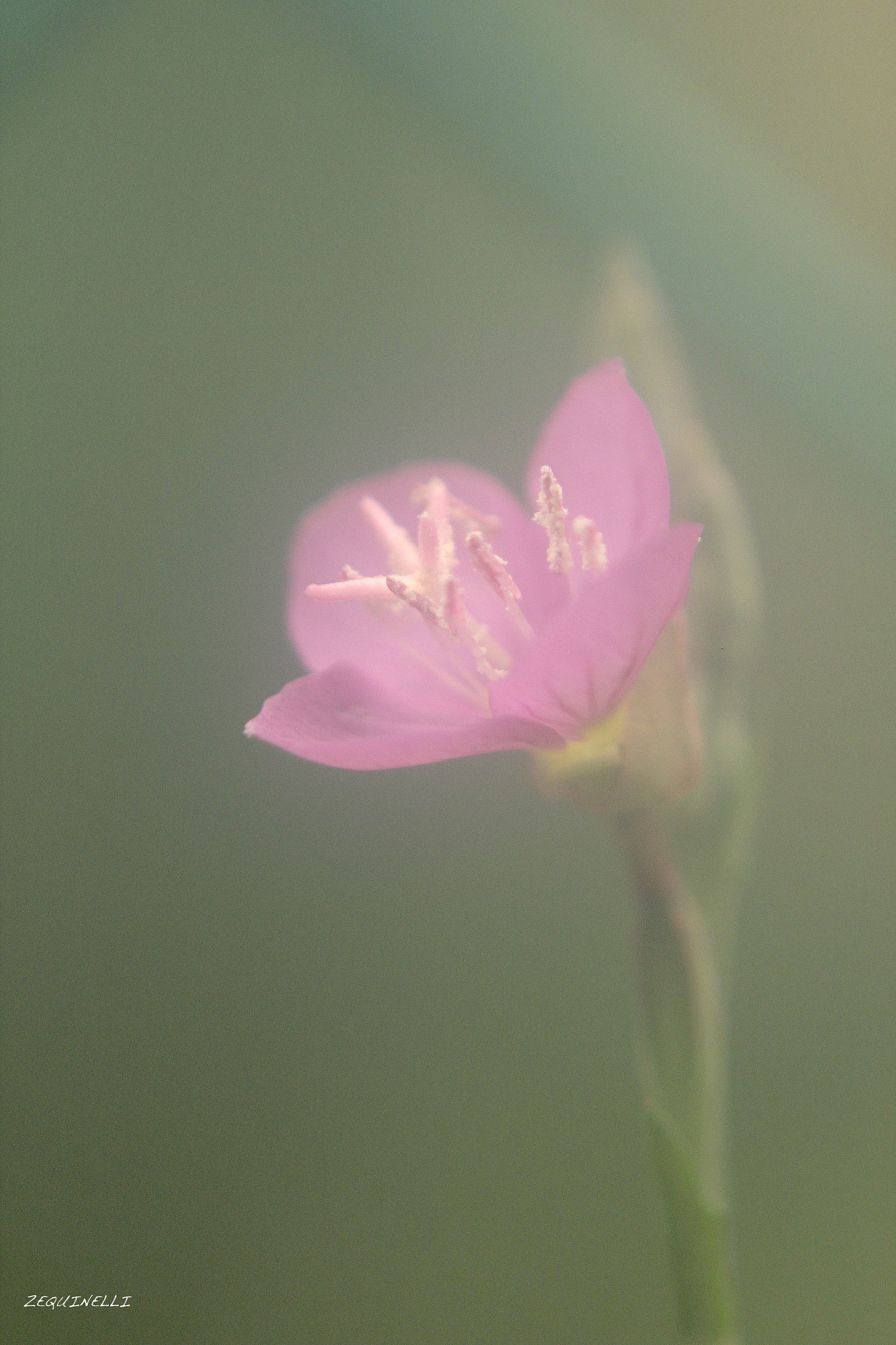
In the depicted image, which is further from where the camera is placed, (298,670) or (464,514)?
(298,670)

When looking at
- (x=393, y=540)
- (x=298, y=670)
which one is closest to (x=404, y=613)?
(x=393, y=540)

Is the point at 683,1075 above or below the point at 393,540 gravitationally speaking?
below

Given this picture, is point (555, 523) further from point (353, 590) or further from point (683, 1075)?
point (683, 1075)

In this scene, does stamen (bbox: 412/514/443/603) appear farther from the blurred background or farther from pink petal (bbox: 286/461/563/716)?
the blurred background

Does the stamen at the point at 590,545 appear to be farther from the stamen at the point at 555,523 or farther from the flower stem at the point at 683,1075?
the flower stem at the point at 683,1075

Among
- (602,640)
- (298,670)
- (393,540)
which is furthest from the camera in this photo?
(298,670)

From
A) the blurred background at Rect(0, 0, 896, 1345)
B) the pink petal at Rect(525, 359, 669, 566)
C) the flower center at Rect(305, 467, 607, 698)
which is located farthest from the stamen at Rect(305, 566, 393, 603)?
the blurred background at Rect(0, 0, 896, 1345)

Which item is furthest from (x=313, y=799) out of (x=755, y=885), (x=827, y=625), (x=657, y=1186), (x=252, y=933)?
(x=657, y=1186)
